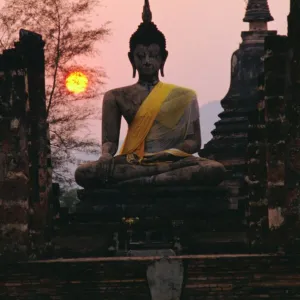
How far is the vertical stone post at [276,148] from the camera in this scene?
1008 inches

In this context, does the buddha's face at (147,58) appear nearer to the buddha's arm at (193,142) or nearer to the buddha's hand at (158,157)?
the buddha's arm at (193,142)

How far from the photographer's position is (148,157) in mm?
31375

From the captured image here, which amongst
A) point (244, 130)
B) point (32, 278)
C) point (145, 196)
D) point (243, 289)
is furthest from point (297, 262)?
point (244, 130)

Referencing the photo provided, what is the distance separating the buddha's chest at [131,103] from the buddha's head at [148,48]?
334 mm


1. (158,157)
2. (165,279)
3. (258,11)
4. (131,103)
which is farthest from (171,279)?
(258,11)

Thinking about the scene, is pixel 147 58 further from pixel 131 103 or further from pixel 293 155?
pixel 293 155

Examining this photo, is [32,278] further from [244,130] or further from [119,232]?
[244,130]

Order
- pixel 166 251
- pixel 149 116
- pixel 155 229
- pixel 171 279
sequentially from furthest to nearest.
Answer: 1. pixel 149 116
2. pixel 155 229
3. pixel 166 251
4. pixel 171 279

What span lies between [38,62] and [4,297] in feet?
11.3

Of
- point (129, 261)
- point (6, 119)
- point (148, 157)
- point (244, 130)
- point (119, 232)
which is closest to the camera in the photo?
point (129, 261)

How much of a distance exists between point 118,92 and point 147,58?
2.12ft

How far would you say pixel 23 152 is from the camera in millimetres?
26578

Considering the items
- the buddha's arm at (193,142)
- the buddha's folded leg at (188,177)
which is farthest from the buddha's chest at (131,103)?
the buddha's folded leg at (188,177)

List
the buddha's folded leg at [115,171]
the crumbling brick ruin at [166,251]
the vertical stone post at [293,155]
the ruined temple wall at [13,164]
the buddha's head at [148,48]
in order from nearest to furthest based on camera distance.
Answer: the crumbling brick ruin at [166,251]
the vertical stone post at [293,155]
the ruined temple wall at [13,164]
the buddha's folded leg at [115,171]
the buddha's head at [148,48]
